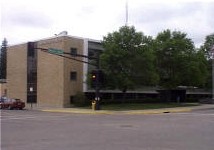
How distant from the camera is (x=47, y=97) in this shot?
58.0m

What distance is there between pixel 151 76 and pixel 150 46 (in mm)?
4602

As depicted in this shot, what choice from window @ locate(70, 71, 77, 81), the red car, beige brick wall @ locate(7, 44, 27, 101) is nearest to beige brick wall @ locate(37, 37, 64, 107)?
window @ locate(70, 71, 77, 81)

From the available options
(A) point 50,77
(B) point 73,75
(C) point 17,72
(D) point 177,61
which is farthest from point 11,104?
(D) point 177,61

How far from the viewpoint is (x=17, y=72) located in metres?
64.1

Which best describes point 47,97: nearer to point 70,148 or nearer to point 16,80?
point 16,80

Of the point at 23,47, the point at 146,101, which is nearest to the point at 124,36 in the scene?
the point at 146,101

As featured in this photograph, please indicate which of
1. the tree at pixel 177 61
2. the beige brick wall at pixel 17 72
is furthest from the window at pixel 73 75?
the tree at pixel 177 61

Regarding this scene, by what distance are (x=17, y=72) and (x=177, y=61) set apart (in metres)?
21.7

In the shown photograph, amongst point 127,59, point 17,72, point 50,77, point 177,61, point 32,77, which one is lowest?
point 50,77

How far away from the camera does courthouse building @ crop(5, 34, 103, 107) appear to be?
55.9m

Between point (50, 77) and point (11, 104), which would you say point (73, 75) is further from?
point (11, 104)

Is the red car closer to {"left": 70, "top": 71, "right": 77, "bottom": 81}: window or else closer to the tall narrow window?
the tall narrow window

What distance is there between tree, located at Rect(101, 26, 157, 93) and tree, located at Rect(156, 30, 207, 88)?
6097 millimetres

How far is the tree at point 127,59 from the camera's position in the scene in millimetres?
52184
